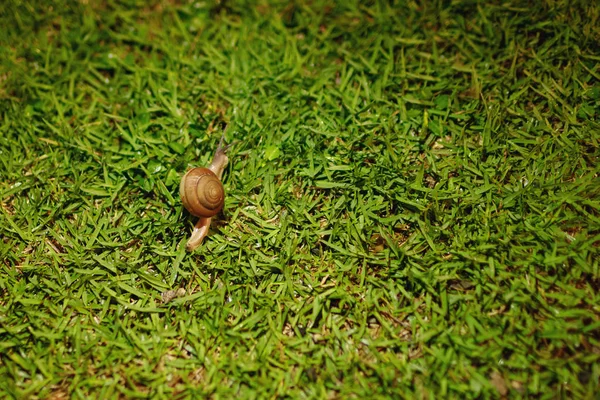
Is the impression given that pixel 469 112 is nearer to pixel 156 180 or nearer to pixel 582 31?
pixel 582 31

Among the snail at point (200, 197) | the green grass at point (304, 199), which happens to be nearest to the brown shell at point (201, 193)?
the snail at point (200, 197)

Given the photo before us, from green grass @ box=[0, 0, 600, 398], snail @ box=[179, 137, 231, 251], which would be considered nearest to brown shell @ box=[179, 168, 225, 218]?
snail @ box=[179, 137, 231, 251]

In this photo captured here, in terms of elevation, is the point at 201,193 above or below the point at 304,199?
above

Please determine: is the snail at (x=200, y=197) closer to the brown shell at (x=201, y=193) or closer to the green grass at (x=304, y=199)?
the brown shell at (x=201, y=193)

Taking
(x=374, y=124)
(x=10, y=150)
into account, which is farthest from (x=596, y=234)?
(x=10, y=150)

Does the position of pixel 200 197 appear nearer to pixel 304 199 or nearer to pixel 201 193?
pixel 201 193

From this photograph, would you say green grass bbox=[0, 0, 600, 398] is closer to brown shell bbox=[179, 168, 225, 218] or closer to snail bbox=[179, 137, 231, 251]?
snail bbox=[179, 137, 231, 251]

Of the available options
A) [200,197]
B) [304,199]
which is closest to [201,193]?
[200,197]
